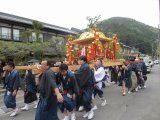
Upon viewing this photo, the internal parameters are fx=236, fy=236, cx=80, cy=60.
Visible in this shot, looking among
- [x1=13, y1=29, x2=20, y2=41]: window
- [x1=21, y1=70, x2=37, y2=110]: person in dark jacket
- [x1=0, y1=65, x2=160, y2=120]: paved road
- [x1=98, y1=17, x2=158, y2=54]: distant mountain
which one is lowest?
[x1=0, y1=65, x2=160, y2=120]: paved road

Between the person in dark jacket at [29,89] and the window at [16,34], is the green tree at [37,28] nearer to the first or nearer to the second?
the window at [16,34]

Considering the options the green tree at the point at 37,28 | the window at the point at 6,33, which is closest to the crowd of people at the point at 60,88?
the green tree at the point at 37,28

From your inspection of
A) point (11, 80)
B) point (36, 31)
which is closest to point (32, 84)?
point (11, 80)

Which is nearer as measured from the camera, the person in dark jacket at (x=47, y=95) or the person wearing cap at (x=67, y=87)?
the person in dark jacket at (x=47, y=95)

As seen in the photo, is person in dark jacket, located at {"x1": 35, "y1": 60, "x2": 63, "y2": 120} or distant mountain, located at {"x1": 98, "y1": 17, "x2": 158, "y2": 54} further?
distant mountain, located at {"x1": 98, "y1": 17, "x2": 158, "y2": 54}

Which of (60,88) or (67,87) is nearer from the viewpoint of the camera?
(67,87)

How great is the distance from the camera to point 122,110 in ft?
25.0

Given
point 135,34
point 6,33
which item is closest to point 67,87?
point 6,33

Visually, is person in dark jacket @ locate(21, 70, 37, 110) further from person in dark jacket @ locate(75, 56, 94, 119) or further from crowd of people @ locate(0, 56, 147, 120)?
person in dark jacket @ locate(75, 56, 94, 119)

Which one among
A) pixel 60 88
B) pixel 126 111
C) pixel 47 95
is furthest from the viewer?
pixel 126 111

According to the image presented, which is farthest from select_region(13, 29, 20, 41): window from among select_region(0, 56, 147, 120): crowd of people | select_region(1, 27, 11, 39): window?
select_region(0, 56, 147, 120): crowd of people

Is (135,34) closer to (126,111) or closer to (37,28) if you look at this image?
(37,28)

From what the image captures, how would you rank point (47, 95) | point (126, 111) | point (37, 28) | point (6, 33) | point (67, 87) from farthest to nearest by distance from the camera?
point (6, 33) < point (37, 28) < point (126, 111) < point (67, 87) < point (47, 95)

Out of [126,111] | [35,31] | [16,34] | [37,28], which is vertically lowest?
[126,111]
